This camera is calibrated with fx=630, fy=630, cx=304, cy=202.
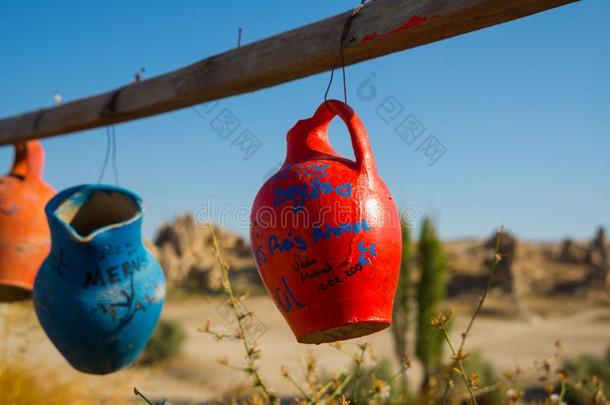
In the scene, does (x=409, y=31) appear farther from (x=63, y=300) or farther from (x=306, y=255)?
(x=63, y=300)

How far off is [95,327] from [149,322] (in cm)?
23

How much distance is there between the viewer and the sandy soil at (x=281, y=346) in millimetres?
6745

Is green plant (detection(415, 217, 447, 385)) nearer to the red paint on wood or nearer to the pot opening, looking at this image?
the pot opening

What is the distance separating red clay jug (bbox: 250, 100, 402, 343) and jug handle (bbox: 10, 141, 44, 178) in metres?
2.07

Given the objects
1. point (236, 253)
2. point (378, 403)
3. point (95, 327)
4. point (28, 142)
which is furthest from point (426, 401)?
point (236, 253)

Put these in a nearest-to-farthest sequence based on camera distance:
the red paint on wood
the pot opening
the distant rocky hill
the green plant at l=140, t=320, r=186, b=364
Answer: the red paint on wood → the pot opening → the green plant at l=140, t=320, r=186, b=364 → the distant rocky hill

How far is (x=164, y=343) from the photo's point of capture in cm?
1159

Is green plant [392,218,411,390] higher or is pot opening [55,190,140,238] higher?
pot opening [55,190,140,238]

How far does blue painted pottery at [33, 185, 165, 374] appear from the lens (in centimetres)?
225

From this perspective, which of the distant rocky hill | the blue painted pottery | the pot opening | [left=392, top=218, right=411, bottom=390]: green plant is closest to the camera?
the blue painted pottery

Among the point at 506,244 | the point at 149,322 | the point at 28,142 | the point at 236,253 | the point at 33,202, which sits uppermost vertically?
the point at 28,142

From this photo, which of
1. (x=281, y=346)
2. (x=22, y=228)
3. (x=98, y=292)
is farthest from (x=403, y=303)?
(x=98, y=292)

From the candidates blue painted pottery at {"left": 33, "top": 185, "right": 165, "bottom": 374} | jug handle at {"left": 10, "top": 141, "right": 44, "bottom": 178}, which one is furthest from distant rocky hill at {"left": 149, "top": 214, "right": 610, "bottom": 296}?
blue painted pottery at {"left": 33, "top": 185, "right": 165, "bottom": 374}

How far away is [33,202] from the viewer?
3217 mm
